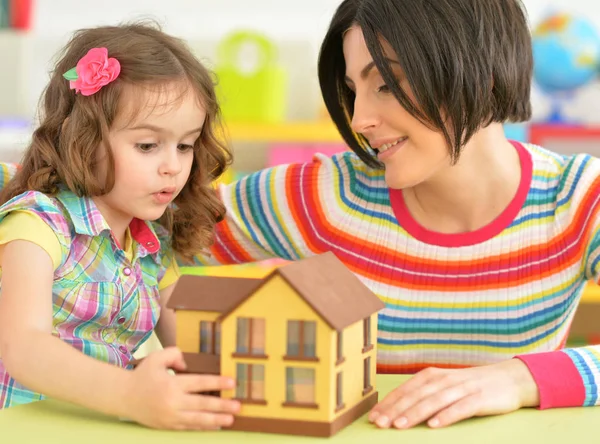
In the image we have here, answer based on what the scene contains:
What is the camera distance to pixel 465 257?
138cm

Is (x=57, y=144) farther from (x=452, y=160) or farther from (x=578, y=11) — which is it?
(x=578, y=11)

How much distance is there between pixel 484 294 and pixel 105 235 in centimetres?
56

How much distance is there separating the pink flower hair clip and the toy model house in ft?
1.14

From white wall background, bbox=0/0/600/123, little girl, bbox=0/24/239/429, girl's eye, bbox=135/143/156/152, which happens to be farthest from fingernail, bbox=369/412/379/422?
white wall background, bbox=0/0/600/123

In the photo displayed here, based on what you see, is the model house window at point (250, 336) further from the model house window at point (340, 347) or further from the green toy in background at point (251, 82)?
the green toy in background at point (251, 82)

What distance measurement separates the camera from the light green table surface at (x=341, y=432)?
2.89 feet

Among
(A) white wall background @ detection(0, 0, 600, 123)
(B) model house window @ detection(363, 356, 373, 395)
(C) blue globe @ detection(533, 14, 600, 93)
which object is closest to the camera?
(B) model house window @ detection(363, 356, 373, 395)

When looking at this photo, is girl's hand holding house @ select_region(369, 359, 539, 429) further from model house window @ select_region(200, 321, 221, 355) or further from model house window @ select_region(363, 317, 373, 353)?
model house window @ select_region(200, 321, 221, 355)

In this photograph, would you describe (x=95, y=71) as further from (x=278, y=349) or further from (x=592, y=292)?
(x=592, y=292)

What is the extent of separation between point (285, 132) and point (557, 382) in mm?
1988

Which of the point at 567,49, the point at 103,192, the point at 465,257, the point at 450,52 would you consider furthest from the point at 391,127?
the point at 567,49

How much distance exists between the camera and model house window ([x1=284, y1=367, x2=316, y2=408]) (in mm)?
870

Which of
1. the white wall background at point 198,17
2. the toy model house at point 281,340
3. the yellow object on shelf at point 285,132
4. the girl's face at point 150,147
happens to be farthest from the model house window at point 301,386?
the white wall background at point 198,17

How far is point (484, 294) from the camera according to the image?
4.49ft
